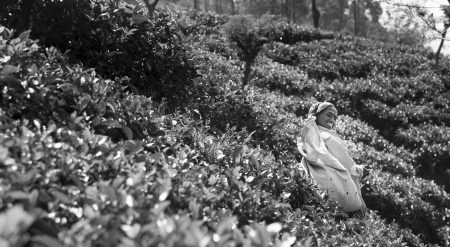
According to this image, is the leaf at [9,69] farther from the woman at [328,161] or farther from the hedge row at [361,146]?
the hedge row at [361,146]

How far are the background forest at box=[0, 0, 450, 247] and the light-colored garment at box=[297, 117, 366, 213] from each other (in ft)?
0.82

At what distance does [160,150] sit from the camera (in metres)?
3.61

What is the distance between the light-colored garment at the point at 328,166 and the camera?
5.62 m

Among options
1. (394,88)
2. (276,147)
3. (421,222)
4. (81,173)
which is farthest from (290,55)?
(81,173)

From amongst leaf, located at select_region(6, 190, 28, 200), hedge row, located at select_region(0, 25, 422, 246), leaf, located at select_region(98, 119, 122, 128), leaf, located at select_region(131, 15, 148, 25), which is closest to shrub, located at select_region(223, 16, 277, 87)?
leaf, located at select_region(131, 15, 148, 25)

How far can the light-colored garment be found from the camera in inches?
221

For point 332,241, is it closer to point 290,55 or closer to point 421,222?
point 421,222

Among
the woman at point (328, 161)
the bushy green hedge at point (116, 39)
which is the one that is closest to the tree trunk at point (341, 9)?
the woman at point (328, 161)

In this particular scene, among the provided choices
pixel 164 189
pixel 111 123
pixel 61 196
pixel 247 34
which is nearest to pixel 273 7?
pixel 247 34

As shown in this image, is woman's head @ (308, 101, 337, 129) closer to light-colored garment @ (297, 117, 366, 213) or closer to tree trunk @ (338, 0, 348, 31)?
light-colored garment @ (297, 117, 366, 213)

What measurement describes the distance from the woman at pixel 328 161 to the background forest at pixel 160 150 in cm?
26

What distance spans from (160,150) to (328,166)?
2716 millimetres

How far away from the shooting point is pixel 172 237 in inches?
68.9

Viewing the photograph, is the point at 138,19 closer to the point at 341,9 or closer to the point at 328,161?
the point at 328,161
